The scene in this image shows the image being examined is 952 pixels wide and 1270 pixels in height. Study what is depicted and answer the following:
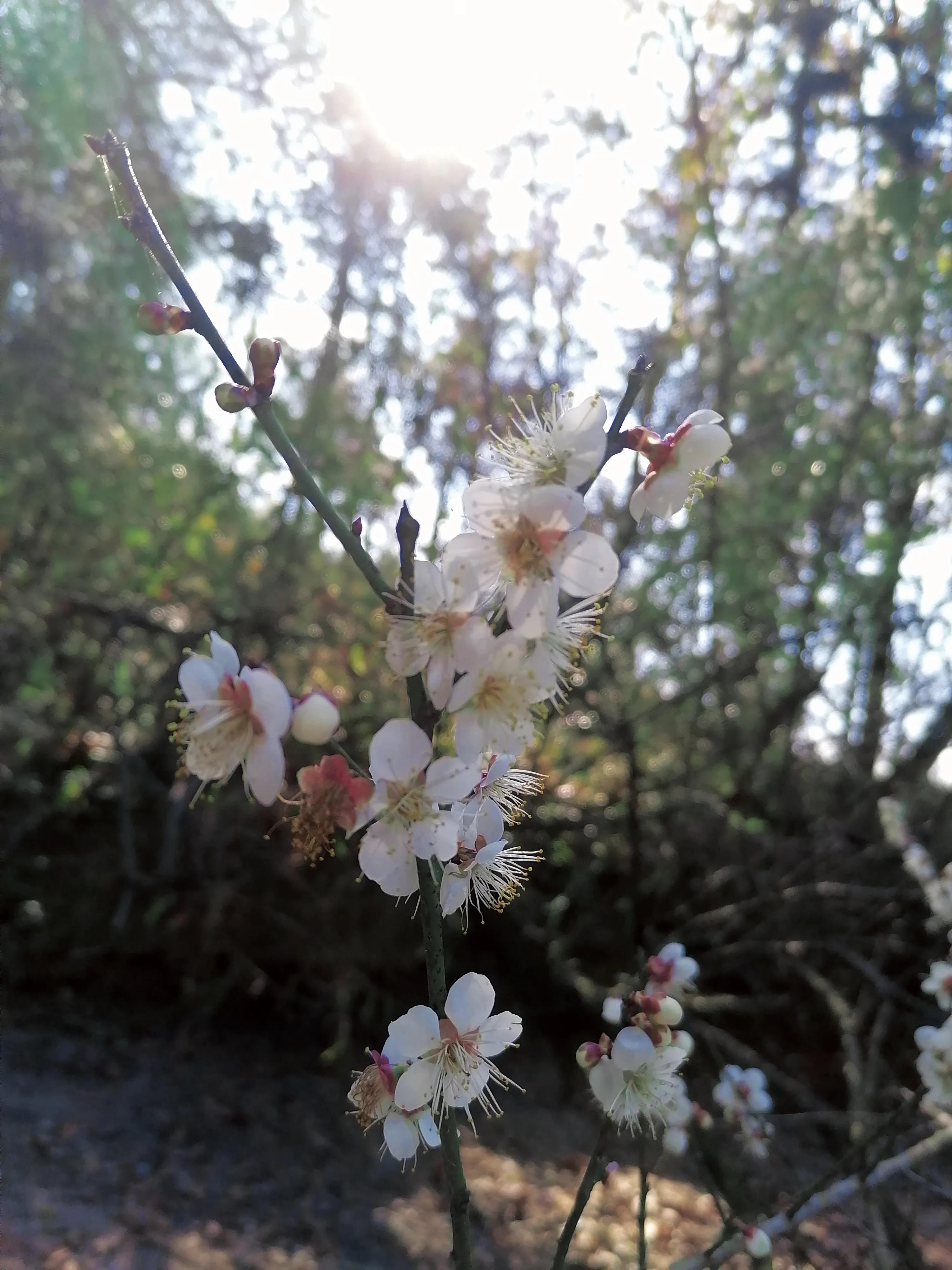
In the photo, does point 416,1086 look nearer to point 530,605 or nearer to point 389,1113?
point 389,1113

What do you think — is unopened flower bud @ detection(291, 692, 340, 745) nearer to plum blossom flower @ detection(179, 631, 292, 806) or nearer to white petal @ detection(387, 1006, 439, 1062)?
plum blossom flower @ detection(179, 631, 292, 806)

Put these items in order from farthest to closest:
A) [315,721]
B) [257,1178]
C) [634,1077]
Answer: [257,1178] → [634,1077] → [315,721]

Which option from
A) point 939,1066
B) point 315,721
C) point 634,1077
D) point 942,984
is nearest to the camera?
point 315,721

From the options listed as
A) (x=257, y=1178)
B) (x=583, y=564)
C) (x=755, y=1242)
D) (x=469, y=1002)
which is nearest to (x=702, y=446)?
(x=583, y=564)

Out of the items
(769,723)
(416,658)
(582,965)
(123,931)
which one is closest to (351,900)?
(123,931)

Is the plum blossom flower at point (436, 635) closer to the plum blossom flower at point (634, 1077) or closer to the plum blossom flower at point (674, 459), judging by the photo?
the plum blossom flower at point (674, 459)

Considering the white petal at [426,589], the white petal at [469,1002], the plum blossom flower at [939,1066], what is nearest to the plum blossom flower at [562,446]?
the white petal at [426,589]
